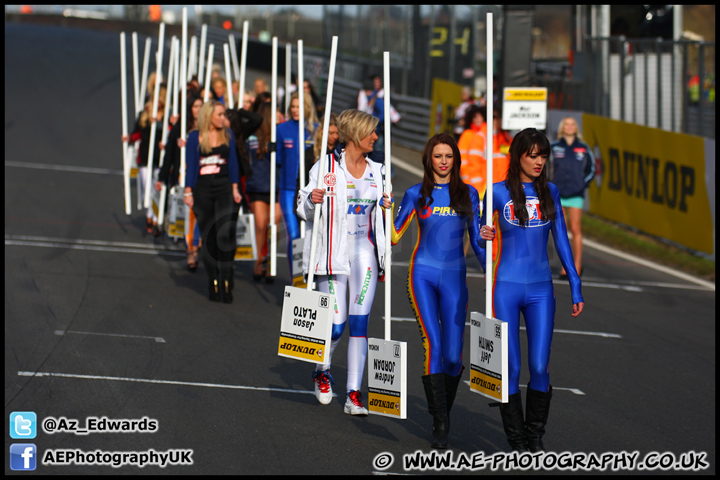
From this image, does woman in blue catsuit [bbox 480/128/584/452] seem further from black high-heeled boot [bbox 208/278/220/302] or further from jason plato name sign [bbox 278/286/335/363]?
black high-heeled boot [bbox 208/278/220/302]

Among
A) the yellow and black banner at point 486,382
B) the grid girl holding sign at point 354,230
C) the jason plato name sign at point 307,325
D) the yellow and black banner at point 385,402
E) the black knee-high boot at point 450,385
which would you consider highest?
the grid girl holding sign at point 354,230

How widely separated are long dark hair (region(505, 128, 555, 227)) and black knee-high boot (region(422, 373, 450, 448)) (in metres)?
1.07

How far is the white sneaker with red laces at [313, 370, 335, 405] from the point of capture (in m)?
7.00

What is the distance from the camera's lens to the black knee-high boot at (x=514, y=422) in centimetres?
588

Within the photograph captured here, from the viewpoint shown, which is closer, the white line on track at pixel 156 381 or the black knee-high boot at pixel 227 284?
the white line on track at pixel 156 381

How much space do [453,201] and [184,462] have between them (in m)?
2.20

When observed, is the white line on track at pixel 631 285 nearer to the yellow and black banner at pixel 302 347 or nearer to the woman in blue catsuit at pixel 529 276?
the yellow and black banner at pixel 302 347

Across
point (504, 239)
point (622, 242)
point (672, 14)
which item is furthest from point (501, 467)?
point (672, 14)

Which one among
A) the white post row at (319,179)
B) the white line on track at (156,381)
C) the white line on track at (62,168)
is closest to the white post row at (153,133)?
the white line on track at (62,168)

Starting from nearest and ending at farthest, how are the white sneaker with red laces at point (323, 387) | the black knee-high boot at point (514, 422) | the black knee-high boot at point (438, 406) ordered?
the black knee-high boot at point (514, 422)
the black knee-high boot at point (438, 406)
the white sneaker with red laces at point (323, 387)

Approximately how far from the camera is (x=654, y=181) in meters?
15.3

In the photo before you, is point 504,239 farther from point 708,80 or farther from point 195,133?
point 708,80

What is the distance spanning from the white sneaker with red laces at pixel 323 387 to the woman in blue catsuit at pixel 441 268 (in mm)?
1087

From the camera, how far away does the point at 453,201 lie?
6109 millimetres
